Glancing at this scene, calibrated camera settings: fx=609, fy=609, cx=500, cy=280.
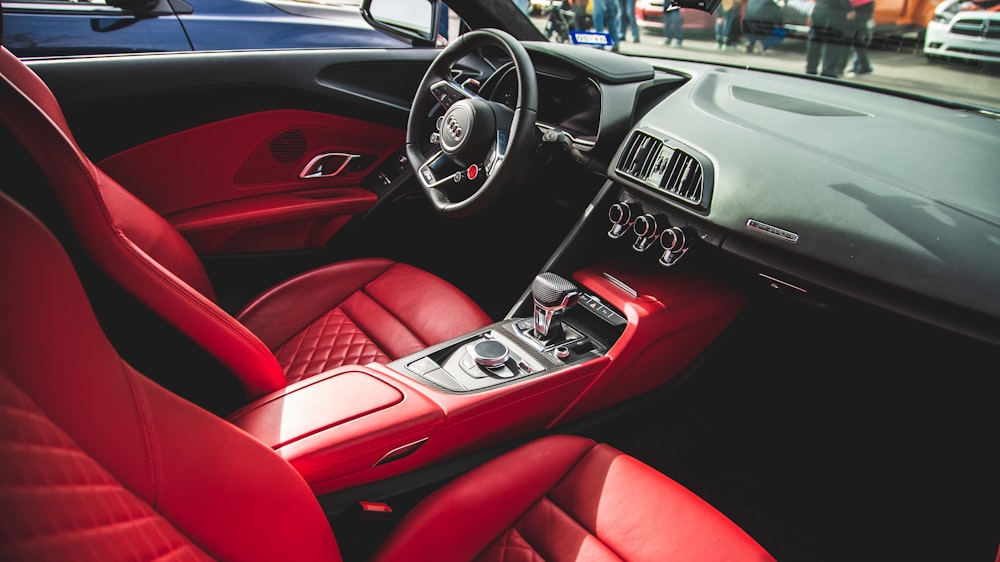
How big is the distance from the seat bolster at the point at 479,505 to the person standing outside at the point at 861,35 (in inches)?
57.4

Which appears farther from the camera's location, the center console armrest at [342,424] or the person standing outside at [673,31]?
the person standing outside at [673,31]

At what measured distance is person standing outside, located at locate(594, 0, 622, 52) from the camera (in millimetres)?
3683

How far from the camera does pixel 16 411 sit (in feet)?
1.32

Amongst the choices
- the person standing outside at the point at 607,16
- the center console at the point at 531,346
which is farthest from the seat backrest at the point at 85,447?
the person standing outside at the point at 607,16

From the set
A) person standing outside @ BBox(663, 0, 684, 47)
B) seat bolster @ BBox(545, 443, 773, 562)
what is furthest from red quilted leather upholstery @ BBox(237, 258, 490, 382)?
person standing outside @ BBox(663, 0, 684, 47)

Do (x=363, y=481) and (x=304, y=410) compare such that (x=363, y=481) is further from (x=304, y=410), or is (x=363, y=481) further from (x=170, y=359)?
(x=170, y=359)

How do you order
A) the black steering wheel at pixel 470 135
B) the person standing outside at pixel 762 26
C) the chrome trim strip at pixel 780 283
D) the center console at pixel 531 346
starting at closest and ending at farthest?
the center console at pixel 531 346, the chrome trim strip at pixel 780 283, the black steering wheel at pixel 470 135, the person standing outside at pixel 762 26

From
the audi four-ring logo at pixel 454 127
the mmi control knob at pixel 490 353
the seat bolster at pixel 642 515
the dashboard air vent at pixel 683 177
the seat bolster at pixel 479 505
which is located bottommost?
the seat bolster at pixel 642 515

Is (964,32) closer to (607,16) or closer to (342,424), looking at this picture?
(342,424)

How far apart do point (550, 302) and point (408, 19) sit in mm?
1516

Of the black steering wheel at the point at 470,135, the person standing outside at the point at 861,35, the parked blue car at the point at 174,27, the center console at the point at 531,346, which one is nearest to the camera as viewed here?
the center console at the point at 531,346

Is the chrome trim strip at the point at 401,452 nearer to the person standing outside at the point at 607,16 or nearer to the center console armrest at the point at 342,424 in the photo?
the center console armrest at the point at 342,424

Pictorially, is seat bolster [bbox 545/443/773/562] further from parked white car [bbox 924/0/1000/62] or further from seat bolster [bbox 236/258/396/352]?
parked white car [bbox 924/0/1000/62]

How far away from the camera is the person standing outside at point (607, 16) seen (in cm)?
368
